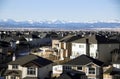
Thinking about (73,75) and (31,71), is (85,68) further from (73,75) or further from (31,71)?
(31,71)

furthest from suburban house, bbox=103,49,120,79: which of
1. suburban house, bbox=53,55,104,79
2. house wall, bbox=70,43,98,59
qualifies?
house wall, bbox=70,43,98,59

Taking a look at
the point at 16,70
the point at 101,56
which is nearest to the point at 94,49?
the point at 101,56

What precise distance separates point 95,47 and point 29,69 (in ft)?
26.8

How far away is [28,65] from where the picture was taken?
15.6 metres

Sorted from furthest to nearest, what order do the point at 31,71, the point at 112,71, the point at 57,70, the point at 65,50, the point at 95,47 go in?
1. the point at 65,50
2. the point at 95,47
3. the point at 57,70
4. the point at 112,71
5. the point at 31,71

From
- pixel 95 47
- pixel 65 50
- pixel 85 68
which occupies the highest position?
pixel 85 68

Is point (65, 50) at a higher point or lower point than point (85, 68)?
lower

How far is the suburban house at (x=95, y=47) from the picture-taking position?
22938 millimetres

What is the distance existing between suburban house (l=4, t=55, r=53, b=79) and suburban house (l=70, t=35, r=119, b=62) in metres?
6.79

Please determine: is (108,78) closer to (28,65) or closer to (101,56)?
(28,65)

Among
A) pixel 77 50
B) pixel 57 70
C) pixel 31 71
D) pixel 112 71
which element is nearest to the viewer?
pixel 31 71

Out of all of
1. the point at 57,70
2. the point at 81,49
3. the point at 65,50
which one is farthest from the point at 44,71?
the point at 65,50

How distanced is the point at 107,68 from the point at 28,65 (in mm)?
3267

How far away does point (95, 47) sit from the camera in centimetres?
2319
